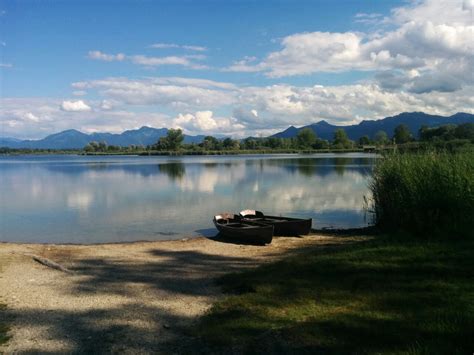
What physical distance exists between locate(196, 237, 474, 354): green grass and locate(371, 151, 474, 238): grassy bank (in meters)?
3.54

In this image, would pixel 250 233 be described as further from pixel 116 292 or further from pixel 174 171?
pixel 174 171

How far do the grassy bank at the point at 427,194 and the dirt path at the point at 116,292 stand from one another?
302 centimetres

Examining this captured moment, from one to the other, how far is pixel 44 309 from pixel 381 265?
26.1ft

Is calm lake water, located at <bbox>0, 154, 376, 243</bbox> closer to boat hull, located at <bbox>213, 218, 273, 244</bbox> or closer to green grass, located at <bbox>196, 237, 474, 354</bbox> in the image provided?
boat hull, located at <bbox>213, 218, 273, 244</bbox>

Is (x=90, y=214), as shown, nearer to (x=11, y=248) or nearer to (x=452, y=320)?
(x=11, y=248)

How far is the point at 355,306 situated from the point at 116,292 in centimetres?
620

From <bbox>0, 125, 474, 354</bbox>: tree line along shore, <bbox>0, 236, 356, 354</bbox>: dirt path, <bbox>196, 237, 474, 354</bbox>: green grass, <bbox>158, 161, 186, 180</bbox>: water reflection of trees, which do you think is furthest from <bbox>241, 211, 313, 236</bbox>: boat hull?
<bbox>158, 161, 186, 180</bbox>: water reflection of trees

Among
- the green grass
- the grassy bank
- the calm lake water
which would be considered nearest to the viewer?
the green grass

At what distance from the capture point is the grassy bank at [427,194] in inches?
614

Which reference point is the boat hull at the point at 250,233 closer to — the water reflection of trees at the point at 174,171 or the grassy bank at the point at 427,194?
the grassy bank at the point at 427,194

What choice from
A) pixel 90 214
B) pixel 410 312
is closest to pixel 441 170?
pixel 410 312

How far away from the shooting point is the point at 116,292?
11281mm

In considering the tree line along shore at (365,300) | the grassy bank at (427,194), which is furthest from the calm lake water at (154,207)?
the tree line along shore at (365,300)

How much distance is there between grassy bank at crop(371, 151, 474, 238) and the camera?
1559 centimetres
